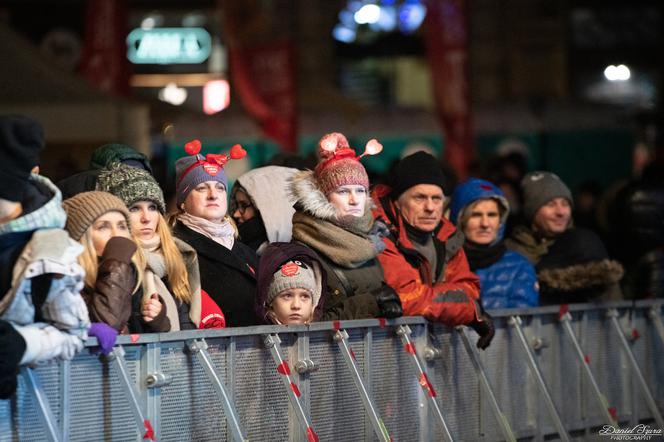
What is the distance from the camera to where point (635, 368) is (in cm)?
1101

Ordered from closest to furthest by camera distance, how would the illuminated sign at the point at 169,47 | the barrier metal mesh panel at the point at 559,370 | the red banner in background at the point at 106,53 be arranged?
1. the barrier metal mesh panel at the point at 559,370
2. the red banner in background at the point at 106,53
3. the illuminated sign at the point at 169,47

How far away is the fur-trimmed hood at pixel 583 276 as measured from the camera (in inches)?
440

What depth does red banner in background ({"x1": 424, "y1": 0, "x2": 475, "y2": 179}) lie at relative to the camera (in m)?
24.7

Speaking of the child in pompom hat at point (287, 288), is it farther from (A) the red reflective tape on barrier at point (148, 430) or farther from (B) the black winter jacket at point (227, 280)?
(A) the red reflective tape on barrier at point (148, 430)

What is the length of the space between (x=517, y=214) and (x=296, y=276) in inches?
186

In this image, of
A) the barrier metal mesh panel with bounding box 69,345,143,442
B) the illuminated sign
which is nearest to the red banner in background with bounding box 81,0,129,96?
the barrier metal mesh panel with bounding box 69,345,143,442

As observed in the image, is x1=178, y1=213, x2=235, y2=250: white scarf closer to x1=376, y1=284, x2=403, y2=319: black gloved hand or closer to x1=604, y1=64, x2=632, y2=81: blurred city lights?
x1=376, y1=284, x2=403, y2=319: black gloved hand

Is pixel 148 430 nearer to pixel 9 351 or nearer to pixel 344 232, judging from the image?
pixel 9 351

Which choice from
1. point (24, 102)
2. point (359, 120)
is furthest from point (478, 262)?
point (359, 120)

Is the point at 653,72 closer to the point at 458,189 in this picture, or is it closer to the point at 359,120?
the point at 359,120

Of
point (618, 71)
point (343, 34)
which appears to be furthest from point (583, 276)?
point (343, 34)

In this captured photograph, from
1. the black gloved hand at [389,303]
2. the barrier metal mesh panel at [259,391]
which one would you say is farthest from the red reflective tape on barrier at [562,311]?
the barrier metal mesh panel at [259,391]

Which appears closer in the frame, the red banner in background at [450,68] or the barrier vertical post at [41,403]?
the barrier vertical post at [41,403]

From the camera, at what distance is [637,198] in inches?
502
